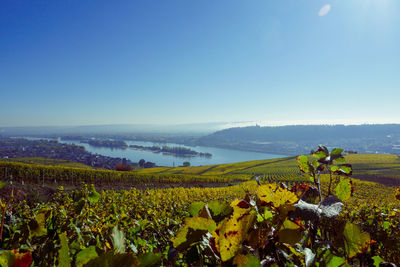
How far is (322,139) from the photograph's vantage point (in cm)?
17000

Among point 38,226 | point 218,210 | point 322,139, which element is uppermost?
point 218,210

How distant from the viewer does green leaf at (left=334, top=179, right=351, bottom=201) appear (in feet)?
2.43

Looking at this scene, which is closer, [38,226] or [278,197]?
[278,197]

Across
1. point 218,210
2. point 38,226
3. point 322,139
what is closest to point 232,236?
point 218,210

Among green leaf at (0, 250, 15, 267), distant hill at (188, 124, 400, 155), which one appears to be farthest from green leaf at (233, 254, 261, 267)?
A: distant hill at (188, 124, 400, 155)

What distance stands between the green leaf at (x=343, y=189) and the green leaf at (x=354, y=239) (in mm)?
185

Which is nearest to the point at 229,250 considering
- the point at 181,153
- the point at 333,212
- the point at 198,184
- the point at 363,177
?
the point at 333,212

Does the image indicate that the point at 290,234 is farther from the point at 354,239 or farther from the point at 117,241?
the point at 117,241

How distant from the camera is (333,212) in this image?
22.9 inches

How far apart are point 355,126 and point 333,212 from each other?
226 metres

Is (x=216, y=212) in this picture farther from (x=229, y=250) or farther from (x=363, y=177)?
(x=363, y=177)

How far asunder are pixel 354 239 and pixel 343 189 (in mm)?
218

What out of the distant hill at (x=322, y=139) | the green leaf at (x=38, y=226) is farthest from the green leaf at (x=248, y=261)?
the distant hill at (x=322, y=139)

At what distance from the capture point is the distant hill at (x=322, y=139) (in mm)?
140500
